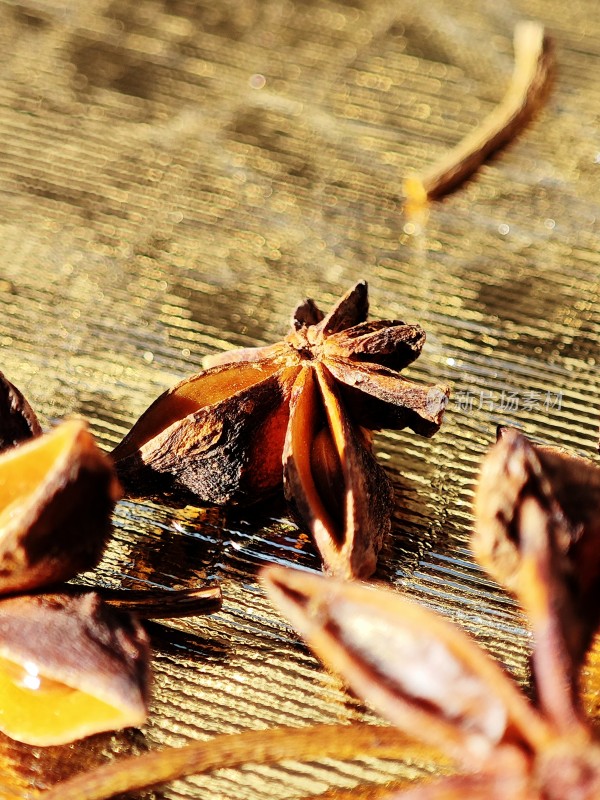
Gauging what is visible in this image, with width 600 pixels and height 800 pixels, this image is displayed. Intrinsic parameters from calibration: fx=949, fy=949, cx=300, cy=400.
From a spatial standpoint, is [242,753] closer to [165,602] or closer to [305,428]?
[165,602]

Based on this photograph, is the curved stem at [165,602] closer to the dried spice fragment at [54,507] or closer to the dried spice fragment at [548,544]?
the dried spice fragment at [54,507]

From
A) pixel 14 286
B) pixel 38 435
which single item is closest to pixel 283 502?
pixel 38 435

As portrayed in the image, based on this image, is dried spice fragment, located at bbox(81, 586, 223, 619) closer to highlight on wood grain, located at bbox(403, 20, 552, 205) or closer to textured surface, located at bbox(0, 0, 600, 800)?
textured surface, located at bbox(0, 0, 600, 800)

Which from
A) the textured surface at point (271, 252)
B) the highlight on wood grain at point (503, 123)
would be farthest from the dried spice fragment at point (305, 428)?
the highlight on wood grain at point (503, 123)

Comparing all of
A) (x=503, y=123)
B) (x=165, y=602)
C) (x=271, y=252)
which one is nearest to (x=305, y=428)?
(x=165, y=602)

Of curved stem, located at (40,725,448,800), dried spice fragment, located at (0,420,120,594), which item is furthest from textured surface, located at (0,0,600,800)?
dried spice fragment, located at (0,420,120,594)

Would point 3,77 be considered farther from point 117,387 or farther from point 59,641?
point 59,641
